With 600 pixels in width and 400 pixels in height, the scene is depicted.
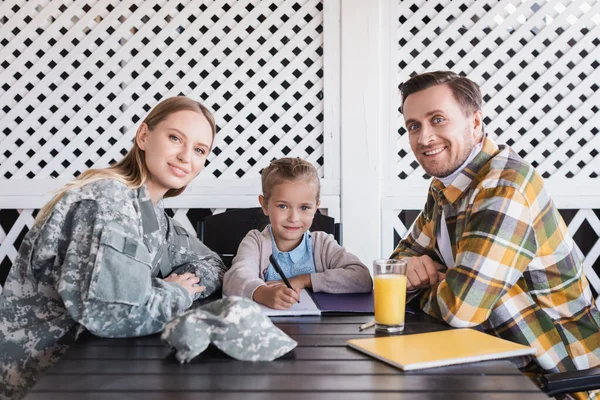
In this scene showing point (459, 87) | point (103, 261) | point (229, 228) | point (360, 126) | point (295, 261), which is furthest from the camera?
point (360, 126)

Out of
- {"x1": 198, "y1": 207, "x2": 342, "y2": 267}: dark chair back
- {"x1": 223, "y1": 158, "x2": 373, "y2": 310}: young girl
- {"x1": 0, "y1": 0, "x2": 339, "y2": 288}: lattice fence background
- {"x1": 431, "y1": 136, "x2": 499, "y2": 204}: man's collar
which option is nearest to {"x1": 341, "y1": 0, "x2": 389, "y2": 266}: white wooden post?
{"x1": 0, "y1": 0, "x2": 339, "y2": 288}: lattice fence background

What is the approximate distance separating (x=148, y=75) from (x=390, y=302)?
2.26 meters

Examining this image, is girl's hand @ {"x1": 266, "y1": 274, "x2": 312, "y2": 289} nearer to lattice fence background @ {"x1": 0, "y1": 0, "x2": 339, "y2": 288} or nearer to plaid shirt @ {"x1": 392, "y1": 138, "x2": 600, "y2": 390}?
plaid shirt @ {"x1": 392, "y1": 138, "x2": 600, "y2": 390}

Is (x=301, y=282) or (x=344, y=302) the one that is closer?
(x=344, y=302)

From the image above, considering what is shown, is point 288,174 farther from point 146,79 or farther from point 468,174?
point 146,79

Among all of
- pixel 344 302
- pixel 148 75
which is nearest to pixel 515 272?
pixel 344 302

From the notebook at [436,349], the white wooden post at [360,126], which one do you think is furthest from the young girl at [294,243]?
the white wooden post at [360,126]

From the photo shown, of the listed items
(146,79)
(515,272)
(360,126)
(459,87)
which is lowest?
(515,272)

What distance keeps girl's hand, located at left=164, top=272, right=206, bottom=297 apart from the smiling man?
52cm

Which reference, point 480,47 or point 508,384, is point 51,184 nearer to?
point 480,47

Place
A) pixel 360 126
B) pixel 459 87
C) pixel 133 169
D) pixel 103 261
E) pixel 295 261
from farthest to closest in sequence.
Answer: pixel 360 126 → pixel 295 261 → pixel 459 87 → pixel 133 169 → pixel 103 261

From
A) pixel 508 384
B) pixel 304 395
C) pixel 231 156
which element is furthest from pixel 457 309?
pixel 231 156

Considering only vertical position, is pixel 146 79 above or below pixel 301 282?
above

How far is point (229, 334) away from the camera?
3.58ft
